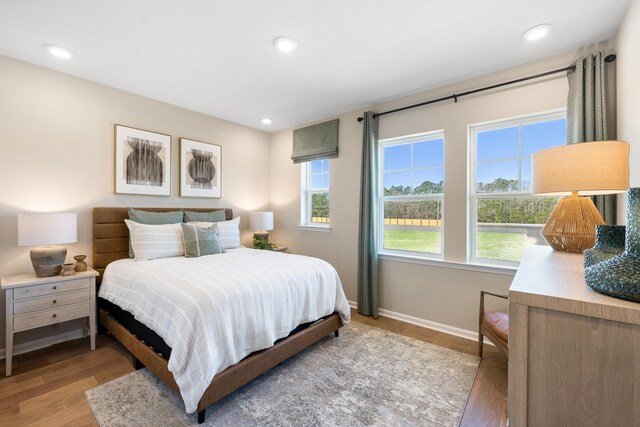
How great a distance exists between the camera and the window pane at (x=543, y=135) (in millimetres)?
2385

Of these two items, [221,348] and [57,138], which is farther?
[57,138]

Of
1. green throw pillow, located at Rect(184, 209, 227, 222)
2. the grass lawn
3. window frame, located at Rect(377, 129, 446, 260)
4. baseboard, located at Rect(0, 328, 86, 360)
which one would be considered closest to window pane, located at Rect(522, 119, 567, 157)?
window frame, located at Rect(377, 129, 446, 260)

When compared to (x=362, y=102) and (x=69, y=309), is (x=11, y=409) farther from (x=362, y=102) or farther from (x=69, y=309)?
(x=362, y=102)

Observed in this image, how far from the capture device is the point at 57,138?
8.68 ft

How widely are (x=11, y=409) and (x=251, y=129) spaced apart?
381cm

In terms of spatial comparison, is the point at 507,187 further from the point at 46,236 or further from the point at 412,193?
the point at 46,236

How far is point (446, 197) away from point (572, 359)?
2.48m

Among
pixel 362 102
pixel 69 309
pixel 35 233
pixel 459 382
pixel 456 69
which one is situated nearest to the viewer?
pixel 459 382

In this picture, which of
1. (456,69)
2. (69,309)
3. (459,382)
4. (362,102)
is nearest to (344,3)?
(456,69)

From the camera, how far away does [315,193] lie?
4.24 meters

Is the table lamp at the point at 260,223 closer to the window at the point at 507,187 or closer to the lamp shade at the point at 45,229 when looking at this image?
the lamp shade at the point at 45,229

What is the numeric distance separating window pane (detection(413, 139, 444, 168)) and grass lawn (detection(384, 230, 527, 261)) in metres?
0.79

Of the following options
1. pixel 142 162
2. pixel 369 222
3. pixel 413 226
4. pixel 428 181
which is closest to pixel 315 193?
pixel 369 222

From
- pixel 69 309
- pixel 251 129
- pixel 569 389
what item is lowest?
pixel 69 309
